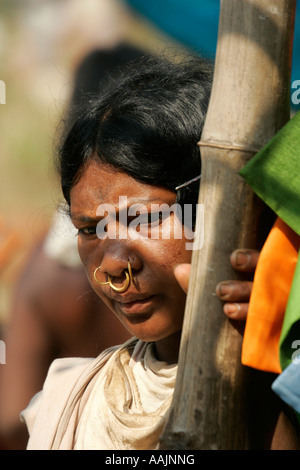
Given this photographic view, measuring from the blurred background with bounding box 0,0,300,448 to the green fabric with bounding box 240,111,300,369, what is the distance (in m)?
1.32

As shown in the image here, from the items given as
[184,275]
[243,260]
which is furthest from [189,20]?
[243,260]

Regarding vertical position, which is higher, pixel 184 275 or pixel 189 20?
pixel 189 20

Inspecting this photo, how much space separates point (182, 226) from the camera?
1926 millimetres

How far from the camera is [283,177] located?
1413 millimetres

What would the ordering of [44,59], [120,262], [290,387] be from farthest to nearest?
[44,59] → [120,262] → [290,387]

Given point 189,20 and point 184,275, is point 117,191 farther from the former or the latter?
point 189,20

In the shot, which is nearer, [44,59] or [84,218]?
[84,218]

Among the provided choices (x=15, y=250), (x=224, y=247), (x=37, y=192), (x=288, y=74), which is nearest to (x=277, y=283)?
(x=224, y=247)

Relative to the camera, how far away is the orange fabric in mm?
1398

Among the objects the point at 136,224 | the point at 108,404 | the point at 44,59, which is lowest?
the point at 108,404

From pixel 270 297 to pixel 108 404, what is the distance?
88cm

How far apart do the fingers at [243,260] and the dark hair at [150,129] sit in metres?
0.53

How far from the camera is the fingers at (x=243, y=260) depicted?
1.42 meters
